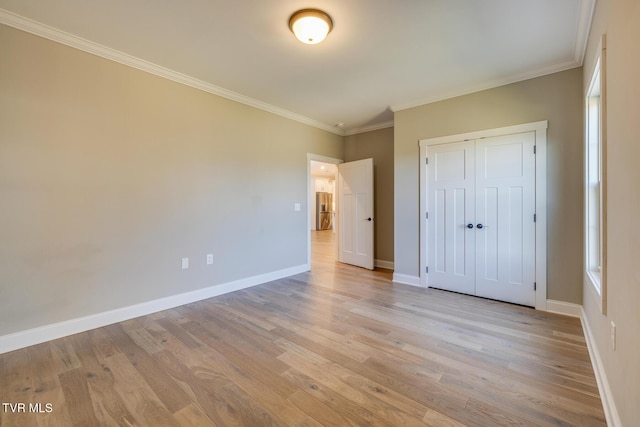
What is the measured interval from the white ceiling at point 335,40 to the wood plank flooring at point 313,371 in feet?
8.68

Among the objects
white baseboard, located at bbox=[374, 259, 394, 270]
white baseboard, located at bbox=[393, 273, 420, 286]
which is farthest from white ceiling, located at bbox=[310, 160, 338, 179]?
white baseboard, located at bbox=[393, 273, 420, 286]

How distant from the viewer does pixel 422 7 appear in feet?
6.68

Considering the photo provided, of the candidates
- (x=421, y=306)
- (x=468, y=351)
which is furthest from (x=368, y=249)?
(x=468, y=351)

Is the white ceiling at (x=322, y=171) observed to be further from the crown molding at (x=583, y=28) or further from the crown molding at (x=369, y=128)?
the crown molding at (x=583, y=28)

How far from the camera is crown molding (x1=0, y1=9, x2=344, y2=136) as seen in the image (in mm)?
2201

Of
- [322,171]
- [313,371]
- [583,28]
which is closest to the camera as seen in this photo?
[313,371]

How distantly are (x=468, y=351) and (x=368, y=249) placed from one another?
290 centimetres

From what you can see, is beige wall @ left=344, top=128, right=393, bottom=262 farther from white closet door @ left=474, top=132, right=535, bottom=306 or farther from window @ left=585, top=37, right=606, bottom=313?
window @ left=585, top=37, right=606, bottom=313

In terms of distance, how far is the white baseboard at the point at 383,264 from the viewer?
5.00m

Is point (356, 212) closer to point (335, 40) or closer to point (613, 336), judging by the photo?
point (335, 40)

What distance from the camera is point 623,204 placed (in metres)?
1.33

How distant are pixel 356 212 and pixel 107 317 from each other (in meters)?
3.92

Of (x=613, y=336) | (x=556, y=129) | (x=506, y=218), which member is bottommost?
(x=613, y=336)

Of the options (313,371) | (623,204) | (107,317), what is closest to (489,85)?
(623,204)
